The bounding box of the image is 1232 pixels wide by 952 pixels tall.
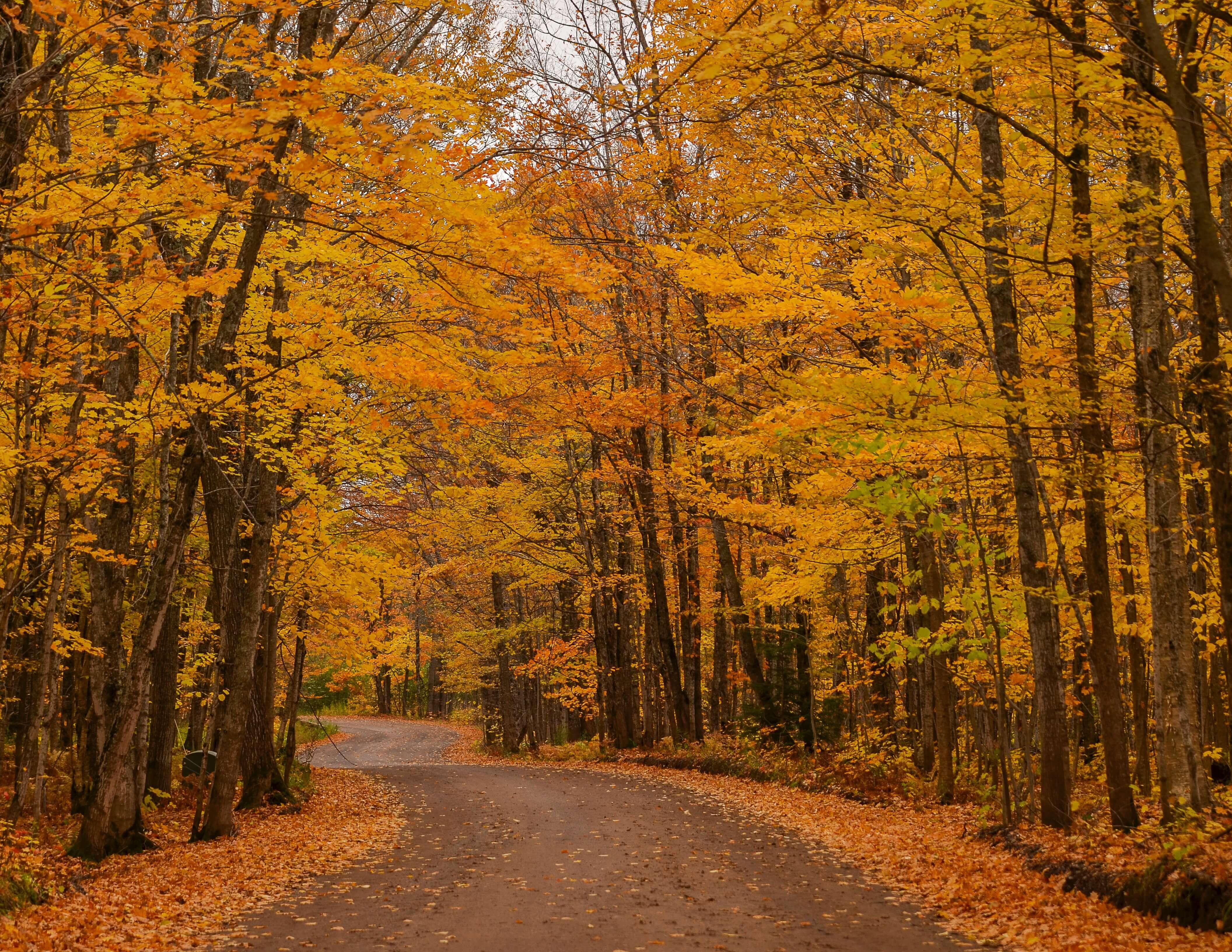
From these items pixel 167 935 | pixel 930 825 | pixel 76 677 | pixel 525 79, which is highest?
pixel 525 79

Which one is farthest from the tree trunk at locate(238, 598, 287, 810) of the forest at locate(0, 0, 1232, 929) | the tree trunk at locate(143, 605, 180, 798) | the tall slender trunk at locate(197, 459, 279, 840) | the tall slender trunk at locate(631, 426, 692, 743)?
the tall slender trunk at locate(631, 426, 692, 743)

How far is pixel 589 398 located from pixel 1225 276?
14.0 meters

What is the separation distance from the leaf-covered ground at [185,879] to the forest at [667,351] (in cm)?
69

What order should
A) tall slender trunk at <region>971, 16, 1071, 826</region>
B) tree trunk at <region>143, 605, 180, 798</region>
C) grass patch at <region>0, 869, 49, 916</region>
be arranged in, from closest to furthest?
1. grass patch at <region>0, 869, 49, 916</region>
2. tall slender trunk at <region>971, 16, 1071, 826</region>
3. tree trunk at <region>143, 605, 180, 798</region>

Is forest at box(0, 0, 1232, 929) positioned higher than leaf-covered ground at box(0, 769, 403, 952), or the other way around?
forest at box(0, 0, 1232, 929)

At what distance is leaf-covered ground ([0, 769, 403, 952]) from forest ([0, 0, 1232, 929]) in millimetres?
694

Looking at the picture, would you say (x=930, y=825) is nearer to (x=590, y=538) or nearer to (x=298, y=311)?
(x=298, y=311)

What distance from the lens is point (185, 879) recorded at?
29.8 feet

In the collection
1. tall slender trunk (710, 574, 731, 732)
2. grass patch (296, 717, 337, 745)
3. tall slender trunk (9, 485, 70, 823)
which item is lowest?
grass patch (296, 717, 337, 745)

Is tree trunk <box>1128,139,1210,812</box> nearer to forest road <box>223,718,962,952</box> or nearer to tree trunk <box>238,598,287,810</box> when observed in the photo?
forest road <box>223,718,962,952</box>

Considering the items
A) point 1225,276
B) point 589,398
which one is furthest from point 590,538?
point 1225,276

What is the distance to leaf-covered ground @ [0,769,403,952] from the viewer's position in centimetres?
689

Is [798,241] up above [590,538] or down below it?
above

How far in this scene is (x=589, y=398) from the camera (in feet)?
60.8
